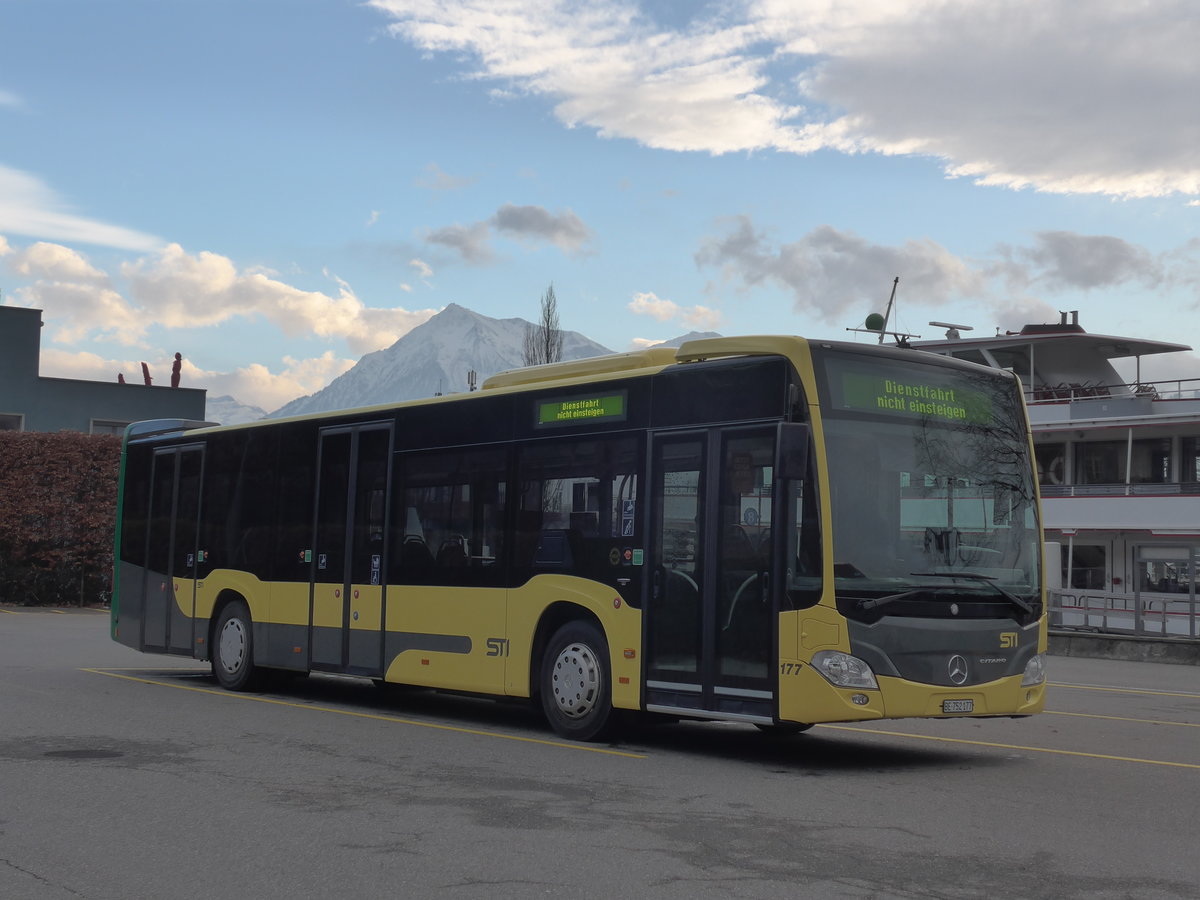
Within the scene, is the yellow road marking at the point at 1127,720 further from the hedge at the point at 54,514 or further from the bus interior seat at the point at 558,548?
the hedge at the point at 54,514

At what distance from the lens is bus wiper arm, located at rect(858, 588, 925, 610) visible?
10.3 m

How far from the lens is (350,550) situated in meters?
14.9

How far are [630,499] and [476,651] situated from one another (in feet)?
7.77

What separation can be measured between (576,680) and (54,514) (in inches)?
1048

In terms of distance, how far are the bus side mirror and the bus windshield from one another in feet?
1.04

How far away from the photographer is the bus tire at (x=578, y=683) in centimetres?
1177

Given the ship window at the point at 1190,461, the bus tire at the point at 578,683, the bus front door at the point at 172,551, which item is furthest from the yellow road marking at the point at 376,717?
the ship window at the point at 1190,461

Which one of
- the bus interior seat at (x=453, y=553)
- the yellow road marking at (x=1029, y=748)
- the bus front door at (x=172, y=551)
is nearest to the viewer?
the yellow road marking at (x=1029, y=748)

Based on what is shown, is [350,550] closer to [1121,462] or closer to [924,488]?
[924,488]

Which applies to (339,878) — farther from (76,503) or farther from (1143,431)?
(1143,431)

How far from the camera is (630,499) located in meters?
11.7

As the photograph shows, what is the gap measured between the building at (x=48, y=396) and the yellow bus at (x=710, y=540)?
34.5 meters

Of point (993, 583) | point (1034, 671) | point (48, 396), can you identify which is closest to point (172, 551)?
point (993, 583)

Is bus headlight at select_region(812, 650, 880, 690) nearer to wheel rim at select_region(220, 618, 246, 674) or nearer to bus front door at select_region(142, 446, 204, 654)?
wheel rim at select_region(220, 618, 246, 674)
